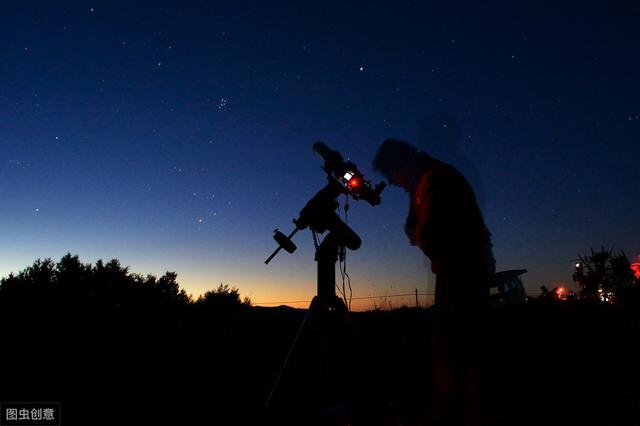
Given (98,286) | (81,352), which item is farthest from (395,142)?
(98,286)

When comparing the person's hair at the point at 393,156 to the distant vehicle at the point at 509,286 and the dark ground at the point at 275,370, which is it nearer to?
the dark ground at the point at 275,370

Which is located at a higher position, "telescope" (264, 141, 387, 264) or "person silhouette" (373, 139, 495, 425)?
"telescope" (264, 141, 387, 264)

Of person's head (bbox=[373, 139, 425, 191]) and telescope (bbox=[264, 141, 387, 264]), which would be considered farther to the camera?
telescope (bbox=[264, 141, 387, 264])

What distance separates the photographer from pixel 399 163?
3.05 m

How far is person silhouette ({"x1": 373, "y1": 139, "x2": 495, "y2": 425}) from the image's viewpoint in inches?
93.5

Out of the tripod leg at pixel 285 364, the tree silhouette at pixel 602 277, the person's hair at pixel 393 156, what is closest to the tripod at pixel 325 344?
the tripod leg at pixel 285 364

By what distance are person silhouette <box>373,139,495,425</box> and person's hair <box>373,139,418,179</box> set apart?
35 centimetres

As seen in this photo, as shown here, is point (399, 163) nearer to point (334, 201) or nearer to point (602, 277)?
point (334, 201)

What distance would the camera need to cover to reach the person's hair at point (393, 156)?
9.91 ft

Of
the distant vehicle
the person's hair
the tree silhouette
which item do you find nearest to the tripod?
the person's hair

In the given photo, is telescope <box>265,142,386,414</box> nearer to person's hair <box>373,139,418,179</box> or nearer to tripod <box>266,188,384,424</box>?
tripod <box>266,188,384,424</box>

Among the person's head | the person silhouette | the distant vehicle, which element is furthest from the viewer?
the distant vehicle

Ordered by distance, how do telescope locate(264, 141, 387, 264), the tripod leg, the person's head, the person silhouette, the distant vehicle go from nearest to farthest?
the person silhouette, the tripod leg, the person's head, telescope locate(264, 141, 387, 264), the distant vehicle

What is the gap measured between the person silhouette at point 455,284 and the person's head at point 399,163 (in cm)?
29
